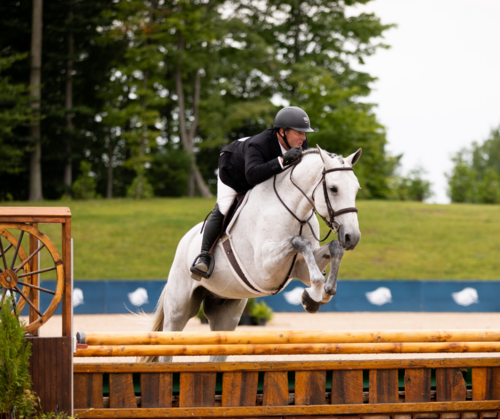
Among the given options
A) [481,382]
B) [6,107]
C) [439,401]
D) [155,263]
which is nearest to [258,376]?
[439,401]

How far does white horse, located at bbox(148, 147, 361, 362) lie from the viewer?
3600mm

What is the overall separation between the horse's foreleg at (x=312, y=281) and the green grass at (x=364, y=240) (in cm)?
1178

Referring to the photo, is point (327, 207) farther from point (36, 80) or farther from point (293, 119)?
point (36, 80)

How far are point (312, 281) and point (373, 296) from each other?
31.9 feet

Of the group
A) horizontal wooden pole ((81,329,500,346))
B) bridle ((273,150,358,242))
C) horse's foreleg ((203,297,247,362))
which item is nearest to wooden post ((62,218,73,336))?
horizontal wooden pole ((81,329,500,346))

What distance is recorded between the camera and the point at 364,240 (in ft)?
61.8

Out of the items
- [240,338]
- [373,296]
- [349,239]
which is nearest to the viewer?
[240,338]

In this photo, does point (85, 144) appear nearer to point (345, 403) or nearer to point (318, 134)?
point (318, 134)

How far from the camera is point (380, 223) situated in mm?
20844

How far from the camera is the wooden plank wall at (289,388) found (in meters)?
3.20

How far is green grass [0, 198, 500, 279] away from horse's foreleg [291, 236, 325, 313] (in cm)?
1178

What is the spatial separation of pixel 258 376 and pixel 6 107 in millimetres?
22516

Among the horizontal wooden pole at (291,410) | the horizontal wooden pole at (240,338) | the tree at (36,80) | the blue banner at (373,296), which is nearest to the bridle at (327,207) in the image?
the horizontal wooden pole at (240,338)

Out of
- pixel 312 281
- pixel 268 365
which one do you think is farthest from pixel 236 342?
pixel 312 281
